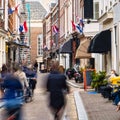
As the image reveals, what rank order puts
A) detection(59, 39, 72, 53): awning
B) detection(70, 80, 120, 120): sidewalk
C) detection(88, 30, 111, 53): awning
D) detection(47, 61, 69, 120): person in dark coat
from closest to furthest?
detection(47, 61, 69, 120): person in dark coat
detection(70, 80, 120, 120): sidewalk
detection(88, 30, 111, 53): awning
detection(59, 39, 72, 53): awning

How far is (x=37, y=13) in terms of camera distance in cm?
14612

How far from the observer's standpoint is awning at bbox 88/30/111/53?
29603 mm

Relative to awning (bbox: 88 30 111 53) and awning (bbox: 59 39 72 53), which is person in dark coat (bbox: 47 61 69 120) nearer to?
awning (bbox: 88 30 111 53)

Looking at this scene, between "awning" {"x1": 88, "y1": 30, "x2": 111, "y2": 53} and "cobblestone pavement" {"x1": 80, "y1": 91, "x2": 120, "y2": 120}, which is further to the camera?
"awning" {"x1": 88, "y1": 30, "x2": 111, "y2": 53}

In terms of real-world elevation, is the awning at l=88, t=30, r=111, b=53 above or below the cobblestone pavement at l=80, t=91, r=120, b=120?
above

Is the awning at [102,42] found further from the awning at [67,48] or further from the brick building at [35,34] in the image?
the brick building at [35,34]

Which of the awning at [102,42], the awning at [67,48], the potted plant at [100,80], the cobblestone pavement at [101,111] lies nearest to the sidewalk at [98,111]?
the cobblestone pavement at [101,111]

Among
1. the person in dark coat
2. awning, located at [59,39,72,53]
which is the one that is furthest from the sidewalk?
awning, located at [59,39,72,53]

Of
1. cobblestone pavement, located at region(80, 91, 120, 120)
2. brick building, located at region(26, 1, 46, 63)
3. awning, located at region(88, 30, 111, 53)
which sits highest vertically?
brick building, located at region(26, 1, 46, 63)

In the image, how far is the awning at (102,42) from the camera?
2960 cm

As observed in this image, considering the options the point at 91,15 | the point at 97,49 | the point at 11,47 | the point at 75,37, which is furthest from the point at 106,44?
the point at 11,47

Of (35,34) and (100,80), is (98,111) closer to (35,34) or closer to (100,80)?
(100,80)

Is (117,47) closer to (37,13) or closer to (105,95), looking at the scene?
(105,95)

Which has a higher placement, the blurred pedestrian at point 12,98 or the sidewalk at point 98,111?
the blurred pedestrian at point 12,98
